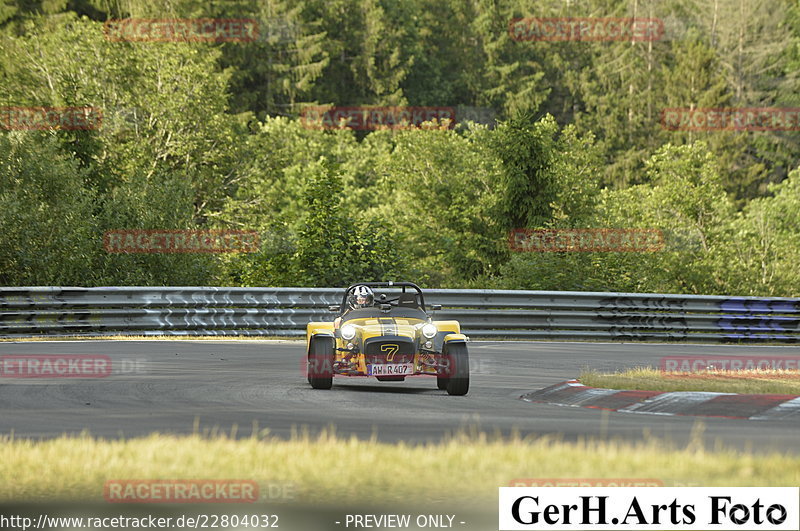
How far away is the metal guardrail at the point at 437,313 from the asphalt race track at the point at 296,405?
3.47 m

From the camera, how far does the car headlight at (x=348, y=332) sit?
44.1ft

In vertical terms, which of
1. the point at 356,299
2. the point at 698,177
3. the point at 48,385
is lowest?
the point at 48,385

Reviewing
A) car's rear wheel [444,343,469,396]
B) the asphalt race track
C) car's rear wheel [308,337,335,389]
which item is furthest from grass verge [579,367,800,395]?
car's rear wheel [308,337,335,389]

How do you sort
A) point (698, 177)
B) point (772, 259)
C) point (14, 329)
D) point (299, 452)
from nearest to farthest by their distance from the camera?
1. point (299, 452)
2. point (14, 329)
3. point (772, 259)
4. point (698, 177)

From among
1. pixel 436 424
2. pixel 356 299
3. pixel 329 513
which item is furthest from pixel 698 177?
pixel 329 513

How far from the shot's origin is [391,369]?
43.5ft

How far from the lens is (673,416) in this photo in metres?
11.5

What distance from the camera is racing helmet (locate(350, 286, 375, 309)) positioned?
564 inches

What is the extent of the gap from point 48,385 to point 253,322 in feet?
32.7

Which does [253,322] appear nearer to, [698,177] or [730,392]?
[730,392]

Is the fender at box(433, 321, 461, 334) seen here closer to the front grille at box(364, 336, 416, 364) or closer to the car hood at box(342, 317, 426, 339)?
the car hood at box(342, 317, 426, 339)

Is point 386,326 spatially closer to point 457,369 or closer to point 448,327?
point 448,327

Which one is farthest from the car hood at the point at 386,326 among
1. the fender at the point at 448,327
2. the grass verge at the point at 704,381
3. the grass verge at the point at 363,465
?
the grass verge at the point at 363,465

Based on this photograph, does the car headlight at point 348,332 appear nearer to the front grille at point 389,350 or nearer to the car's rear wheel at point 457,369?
the front grille at point 389,350
